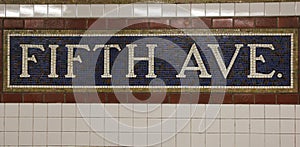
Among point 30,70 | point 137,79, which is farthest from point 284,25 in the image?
point 30,70

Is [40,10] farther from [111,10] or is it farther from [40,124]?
[40,124]

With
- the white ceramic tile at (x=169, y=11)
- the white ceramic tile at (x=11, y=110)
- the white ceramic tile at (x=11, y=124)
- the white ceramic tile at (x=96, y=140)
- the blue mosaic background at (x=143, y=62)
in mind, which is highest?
the white ceramic tile at (x=169, y=11)

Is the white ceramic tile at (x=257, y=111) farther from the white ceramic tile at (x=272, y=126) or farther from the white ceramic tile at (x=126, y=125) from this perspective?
the white ceramic tile at (x=126, y=125)

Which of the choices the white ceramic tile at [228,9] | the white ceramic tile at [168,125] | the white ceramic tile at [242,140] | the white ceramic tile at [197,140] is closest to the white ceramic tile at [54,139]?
the white ceramic tile at [168,125]

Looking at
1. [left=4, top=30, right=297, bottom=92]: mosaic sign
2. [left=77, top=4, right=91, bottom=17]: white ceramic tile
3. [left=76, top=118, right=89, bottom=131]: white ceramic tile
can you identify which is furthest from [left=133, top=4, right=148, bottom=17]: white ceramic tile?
[left=76, top=118, right=89, bottom=131]: white ceramic tile

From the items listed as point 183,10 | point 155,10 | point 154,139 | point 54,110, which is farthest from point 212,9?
point 54,110

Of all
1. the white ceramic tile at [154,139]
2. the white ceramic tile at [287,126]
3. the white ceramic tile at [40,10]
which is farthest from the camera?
the white ceramic tile at [40,10]

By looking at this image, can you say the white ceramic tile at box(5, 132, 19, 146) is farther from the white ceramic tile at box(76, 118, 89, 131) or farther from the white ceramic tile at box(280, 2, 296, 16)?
the white ceramic tile at box(280, 2, 296, 16)

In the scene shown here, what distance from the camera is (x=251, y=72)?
3.83m

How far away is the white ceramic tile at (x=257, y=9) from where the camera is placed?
3.84 m

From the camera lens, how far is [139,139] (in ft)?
12.8

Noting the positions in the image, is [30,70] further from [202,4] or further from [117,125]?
[202,4]

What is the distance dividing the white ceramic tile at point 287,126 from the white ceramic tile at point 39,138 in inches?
77.1

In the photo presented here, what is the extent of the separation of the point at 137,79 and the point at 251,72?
94 centimetres
